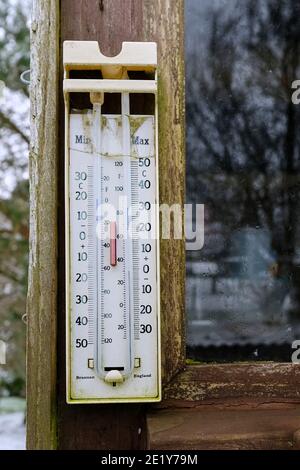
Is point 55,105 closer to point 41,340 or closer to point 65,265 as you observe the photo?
point 65,265

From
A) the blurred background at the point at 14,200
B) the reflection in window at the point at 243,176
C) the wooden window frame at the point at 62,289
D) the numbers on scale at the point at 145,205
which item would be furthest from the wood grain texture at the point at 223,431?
the blurred background at the point at 14,200

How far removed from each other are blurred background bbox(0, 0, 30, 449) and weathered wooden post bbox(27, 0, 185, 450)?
2233 mm

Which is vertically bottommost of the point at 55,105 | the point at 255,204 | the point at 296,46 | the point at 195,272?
the point at 195,272

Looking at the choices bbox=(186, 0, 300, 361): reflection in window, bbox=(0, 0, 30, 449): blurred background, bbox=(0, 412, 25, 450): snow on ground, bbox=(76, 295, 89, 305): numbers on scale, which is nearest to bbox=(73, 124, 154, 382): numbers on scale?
bbox=(76, 295, 89, 305): numbers on scale

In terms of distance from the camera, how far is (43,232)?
1.29 meters

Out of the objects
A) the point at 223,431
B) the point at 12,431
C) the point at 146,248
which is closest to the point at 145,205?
the point at 146,248

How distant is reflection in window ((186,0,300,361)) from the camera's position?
4.52 feet

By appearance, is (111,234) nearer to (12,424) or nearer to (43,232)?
(43,232)

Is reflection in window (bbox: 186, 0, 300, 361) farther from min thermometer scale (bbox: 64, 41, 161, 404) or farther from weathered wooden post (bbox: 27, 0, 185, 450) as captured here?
min thermometer scale (bbox: 64, 41, 161, 404)

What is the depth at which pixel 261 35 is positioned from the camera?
1.45m

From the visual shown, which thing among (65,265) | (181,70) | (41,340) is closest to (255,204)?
(181,70)

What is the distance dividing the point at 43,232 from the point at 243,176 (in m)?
0.46

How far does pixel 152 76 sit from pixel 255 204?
36cm
